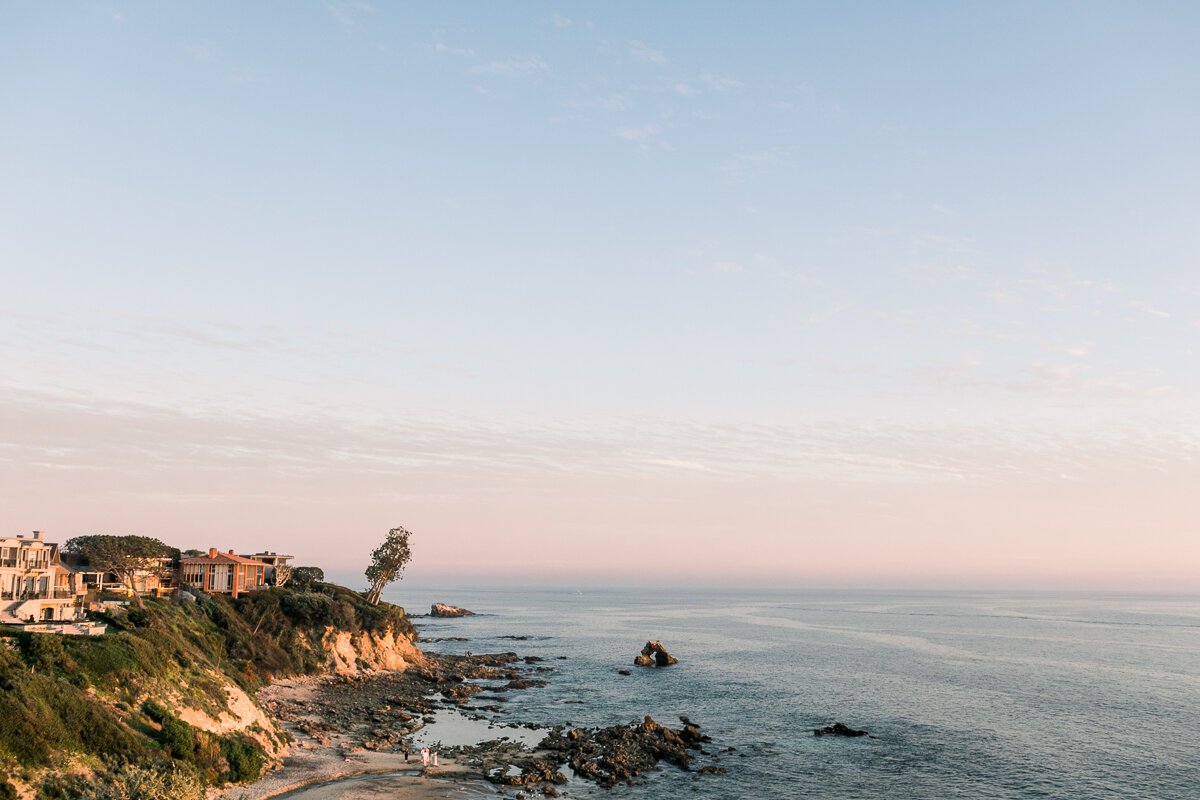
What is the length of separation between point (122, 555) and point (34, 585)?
886cm

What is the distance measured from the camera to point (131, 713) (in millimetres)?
50844

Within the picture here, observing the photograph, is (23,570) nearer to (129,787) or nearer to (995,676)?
(129,787)

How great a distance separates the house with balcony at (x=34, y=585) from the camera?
72.6 meters

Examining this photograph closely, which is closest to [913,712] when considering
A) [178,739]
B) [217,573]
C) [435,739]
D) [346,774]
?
[435,739]

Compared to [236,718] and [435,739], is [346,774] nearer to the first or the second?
[236,718]

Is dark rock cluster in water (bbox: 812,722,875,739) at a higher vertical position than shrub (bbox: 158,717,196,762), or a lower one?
lower

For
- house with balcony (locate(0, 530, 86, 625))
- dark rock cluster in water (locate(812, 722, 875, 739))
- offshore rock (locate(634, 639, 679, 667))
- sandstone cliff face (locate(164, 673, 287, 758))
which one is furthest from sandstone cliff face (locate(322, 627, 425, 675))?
dark rock cluster in water (locate(812, 722, 875, 739))

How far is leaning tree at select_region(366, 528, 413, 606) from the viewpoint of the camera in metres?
138

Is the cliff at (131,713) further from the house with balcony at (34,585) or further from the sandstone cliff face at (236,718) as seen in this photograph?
the house with balcony at (34,585)

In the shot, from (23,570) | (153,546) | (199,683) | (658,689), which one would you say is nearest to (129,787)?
(199,683)

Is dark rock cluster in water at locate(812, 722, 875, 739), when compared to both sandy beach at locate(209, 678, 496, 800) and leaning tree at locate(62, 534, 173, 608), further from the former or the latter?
leaning tree at locate(62, 534, 173, 608)

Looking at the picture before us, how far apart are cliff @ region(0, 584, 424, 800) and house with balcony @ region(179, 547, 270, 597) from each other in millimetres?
17967

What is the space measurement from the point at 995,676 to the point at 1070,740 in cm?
4744

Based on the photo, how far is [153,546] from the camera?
92.8m
